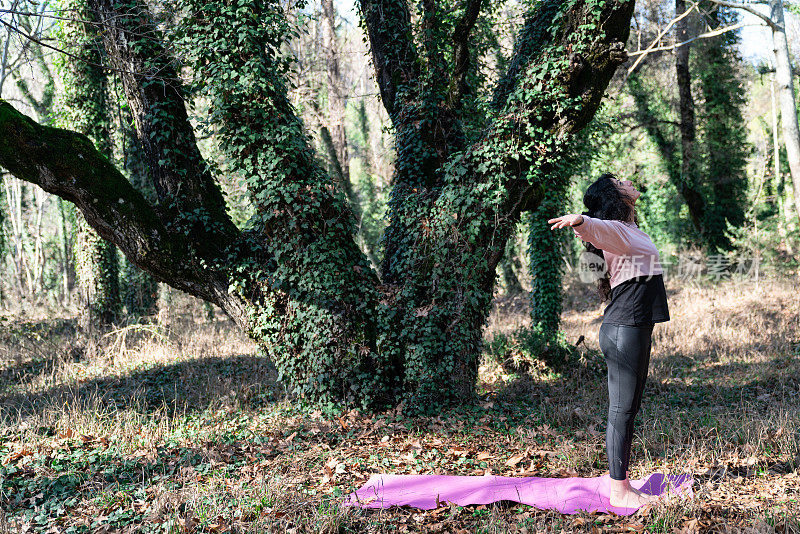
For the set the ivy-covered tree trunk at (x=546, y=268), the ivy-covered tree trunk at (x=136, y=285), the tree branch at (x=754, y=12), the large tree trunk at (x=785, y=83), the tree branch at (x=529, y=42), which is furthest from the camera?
the ivy-covered tree trunk at (x=136, y=285)

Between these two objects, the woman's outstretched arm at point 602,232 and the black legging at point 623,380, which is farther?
the black legging at point 623,380

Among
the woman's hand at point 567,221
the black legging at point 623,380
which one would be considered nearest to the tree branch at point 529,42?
the woman's hand at point 567,221

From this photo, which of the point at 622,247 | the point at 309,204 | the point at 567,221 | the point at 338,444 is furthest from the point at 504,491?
the point at 309,204

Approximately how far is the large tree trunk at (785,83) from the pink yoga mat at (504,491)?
A: 404 inches

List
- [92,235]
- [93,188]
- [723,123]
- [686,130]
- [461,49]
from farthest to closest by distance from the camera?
[686,130], [723,123], [92,235], [461,49], [93,188]

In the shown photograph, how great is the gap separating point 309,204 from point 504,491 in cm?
369

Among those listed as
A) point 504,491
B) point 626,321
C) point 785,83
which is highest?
point 785,83

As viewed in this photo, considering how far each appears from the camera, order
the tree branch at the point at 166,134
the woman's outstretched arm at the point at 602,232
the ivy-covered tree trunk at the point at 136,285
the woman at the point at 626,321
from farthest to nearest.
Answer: the ivy-covered tree trunk at the point at 136,285, the tree branch at the point at 166,134, the woman at the point at 626,321, the woman's outstretched arm at the point at 602,232

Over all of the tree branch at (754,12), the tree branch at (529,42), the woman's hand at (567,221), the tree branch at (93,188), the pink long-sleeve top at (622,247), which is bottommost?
the pink long-sleeve top at (622,247)

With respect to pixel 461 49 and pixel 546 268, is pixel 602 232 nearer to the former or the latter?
pixel 461 49

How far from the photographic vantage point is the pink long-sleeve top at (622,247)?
3678 millimetres

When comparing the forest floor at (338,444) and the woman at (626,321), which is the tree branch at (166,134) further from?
the woman at (626,321)

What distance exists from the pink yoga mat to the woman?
0.31m

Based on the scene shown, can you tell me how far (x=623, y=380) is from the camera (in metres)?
3.87
